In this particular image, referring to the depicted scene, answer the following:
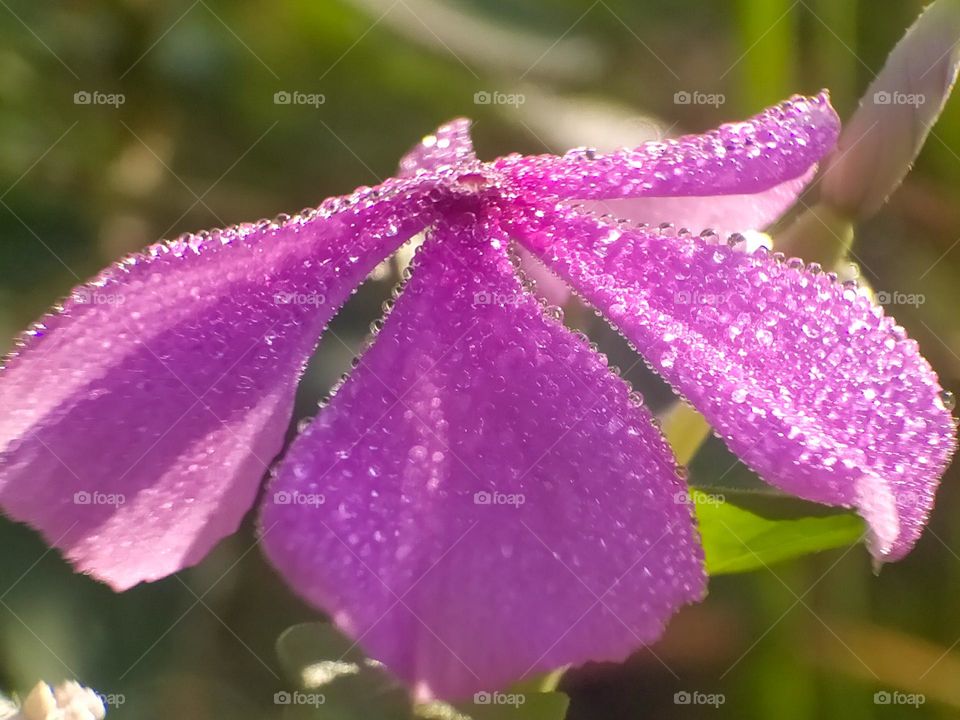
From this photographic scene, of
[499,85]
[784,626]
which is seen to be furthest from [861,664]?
[499,85]

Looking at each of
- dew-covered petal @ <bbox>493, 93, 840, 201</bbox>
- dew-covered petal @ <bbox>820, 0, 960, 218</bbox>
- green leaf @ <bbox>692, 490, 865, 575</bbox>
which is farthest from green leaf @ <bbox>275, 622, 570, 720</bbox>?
dew-covered petal @ <bbox>820, 0, 960, 218</bbox>

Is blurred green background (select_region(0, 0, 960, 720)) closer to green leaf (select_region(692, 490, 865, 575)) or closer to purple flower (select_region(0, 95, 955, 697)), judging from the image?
green leaf (select_region(692, 490, 865, 575))

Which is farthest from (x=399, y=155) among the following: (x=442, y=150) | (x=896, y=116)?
(x=896, y=116)

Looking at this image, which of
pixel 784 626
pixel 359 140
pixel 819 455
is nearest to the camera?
pixel 819 455

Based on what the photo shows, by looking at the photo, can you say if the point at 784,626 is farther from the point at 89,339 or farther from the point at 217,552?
the point at 89,339

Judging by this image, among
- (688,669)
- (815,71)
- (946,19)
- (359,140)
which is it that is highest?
(946,19)

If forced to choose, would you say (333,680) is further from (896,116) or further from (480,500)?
(896,116)

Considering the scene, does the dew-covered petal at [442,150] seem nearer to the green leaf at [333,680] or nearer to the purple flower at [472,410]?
the purple flower at [472,410]
